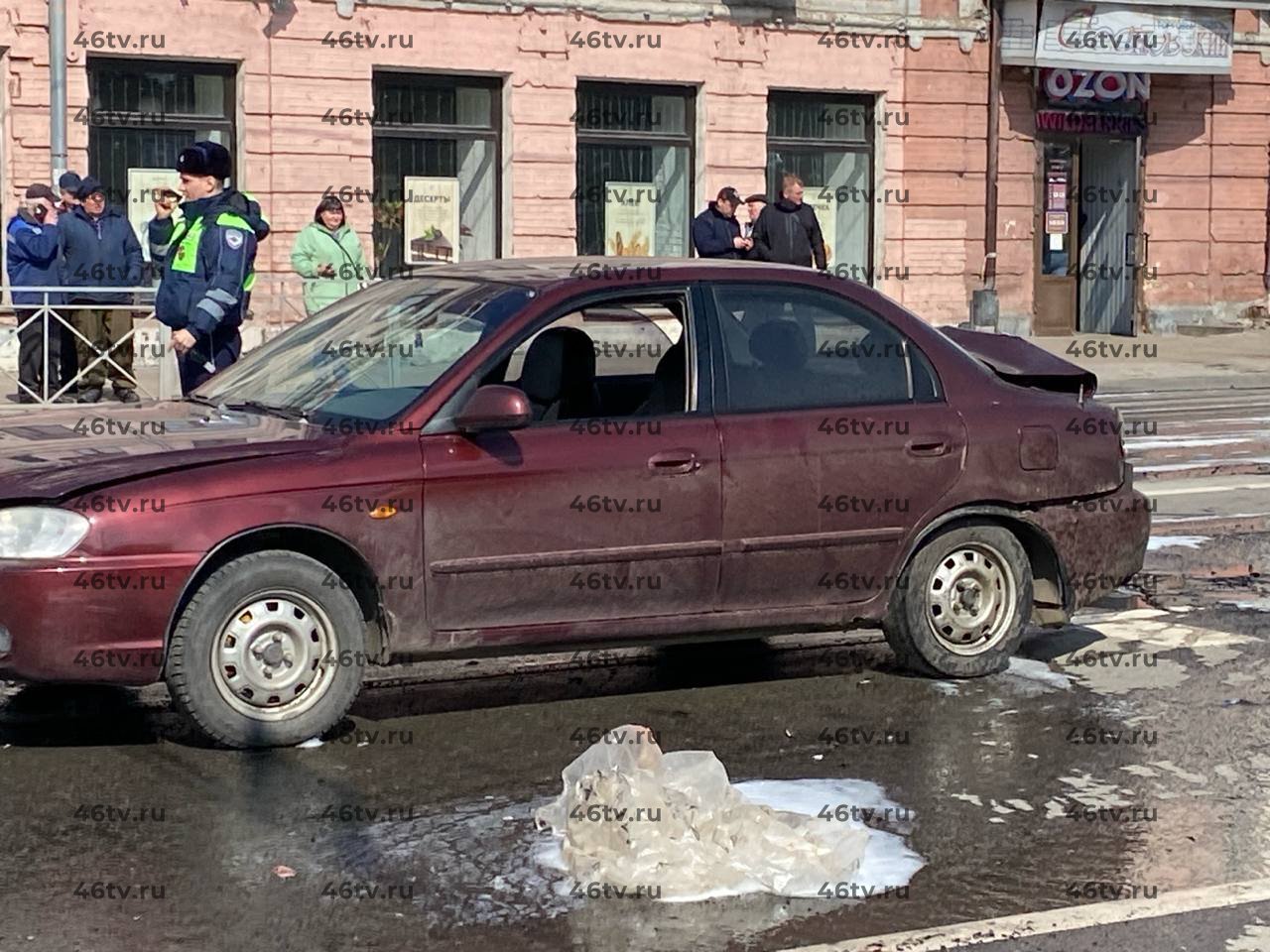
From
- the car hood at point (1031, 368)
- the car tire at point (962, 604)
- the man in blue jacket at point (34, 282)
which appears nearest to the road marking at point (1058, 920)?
the car tire at point (962, 604)

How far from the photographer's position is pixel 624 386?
24.7ft

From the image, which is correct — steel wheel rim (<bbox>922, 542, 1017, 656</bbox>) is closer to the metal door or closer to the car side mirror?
the car side mirror

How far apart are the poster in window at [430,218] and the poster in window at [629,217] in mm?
1890

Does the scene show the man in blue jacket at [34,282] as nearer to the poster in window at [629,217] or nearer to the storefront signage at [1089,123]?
the poster in window at [629,217]

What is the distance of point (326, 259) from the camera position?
15.6m

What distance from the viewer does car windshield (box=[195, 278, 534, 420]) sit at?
283 inches

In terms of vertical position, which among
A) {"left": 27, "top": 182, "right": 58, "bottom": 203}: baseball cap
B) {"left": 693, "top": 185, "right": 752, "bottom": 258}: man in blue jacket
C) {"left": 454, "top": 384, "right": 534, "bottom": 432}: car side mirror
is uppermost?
{"left": 27, "top": 182, "right": 58, "bottom": 203}: baseball cap

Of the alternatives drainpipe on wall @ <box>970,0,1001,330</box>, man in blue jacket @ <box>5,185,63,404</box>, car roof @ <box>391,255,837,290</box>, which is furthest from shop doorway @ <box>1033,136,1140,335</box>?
car roof @ <box>391,255,837,290</box>

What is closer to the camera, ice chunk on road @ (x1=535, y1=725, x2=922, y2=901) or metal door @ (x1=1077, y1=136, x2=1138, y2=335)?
ice chunk on road @ (x1=535, y1=725, x2=922, y2=901)

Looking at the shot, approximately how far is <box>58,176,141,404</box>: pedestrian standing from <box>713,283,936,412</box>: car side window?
10606 mm

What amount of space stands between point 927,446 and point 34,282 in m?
11.3

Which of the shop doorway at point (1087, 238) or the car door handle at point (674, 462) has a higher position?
the shop doorway at point (1087, 238)

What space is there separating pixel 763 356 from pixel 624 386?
1.66 ft

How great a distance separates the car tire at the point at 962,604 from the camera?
25.9ft
